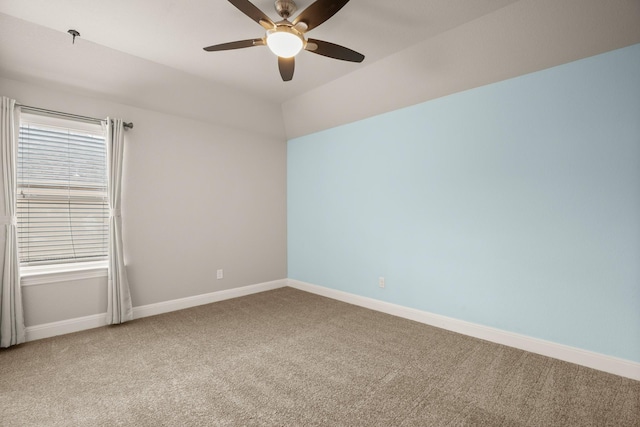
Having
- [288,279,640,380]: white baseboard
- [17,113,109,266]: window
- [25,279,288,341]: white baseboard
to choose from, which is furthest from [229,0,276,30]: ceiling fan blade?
[25,279,288,341]: white baseboard

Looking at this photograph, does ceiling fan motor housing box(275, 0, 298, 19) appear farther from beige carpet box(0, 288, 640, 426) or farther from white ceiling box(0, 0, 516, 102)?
beige carpet box(0, 288, 640, 426)

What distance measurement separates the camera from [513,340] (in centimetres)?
271

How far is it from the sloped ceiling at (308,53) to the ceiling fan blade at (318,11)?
416mm

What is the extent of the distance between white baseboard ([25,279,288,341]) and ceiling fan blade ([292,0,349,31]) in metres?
3.36

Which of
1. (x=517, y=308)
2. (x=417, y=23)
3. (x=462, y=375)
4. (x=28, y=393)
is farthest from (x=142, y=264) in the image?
(x=517, y=308)

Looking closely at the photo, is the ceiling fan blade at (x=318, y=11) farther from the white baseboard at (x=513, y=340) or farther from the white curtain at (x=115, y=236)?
the white baseboard at (x=513, y=340)

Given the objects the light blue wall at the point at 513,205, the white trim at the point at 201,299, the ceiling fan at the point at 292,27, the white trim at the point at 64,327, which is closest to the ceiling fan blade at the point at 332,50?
the ceiling fan at the point at 292,27

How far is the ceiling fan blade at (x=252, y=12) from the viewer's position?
1787 millimetres

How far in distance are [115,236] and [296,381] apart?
249 centimetres

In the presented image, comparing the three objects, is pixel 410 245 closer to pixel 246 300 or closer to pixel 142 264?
pixel 246 300

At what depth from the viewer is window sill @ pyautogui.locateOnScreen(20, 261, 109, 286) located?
9.38 feet

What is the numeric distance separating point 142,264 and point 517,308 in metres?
3.93

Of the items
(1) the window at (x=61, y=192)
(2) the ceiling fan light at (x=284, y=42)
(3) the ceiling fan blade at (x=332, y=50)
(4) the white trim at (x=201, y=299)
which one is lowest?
(4) the white trim at (x=201, y=299)

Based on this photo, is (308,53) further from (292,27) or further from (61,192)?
(61,192)
